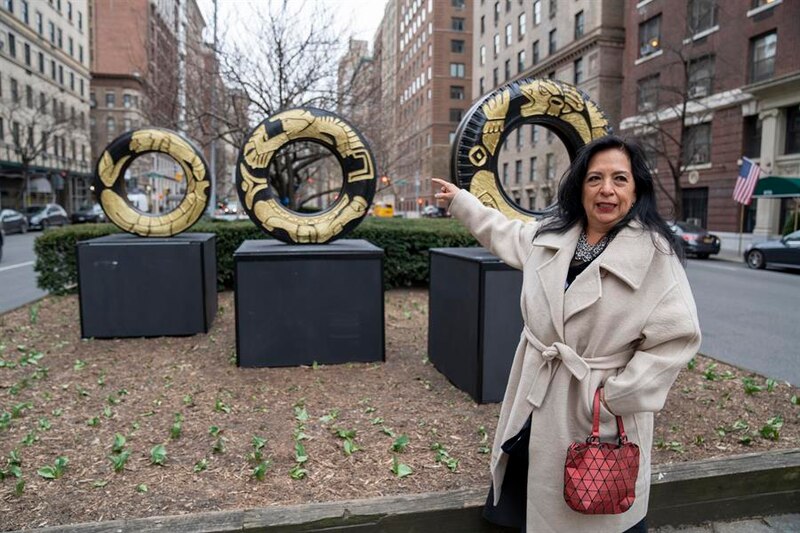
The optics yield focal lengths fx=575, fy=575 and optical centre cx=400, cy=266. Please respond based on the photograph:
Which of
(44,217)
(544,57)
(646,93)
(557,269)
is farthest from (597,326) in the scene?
(544,57)

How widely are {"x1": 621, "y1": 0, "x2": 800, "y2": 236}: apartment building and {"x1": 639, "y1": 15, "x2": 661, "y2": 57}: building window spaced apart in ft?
0.21

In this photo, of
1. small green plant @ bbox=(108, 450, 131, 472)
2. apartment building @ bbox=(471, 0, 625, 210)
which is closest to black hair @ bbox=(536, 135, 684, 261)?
small green plant @ bbox=(108, 450, 131, 472)

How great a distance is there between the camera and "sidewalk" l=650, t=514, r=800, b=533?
3.18m

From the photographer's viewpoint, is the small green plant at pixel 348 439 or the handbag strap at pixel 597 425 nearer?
the handbag strap at pixel 597 425

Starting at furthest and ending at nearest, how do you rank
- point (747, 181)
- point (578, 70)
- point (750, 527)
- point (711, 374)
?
point (578, 70)
point (747, 181)
point (711, 374)
point (750, 527)

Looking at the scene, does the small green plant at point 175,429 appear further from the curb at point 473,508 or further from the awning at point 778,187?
the awning at point 778,187

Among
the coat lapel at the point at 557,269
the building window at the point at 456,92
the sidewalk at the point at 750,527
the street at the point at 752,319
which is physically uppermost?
the building window at the point at 456,92

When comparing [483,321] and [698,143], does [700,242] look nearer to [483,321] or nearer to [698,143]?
[698,143]

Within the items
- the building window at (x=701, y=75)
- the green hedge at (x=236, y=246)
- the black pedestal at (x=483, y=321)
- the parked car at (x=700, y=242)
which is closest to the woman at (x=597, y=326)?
the black pedestal at (x=483, y=321)

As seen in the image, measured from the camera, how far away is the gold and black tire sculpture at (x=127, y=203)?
752cm

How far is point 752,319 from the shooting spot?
30.8 ft

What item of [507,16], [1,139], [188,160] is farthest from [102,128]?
[188,160]

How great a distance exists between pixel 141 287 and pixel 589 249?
6134 millimetres

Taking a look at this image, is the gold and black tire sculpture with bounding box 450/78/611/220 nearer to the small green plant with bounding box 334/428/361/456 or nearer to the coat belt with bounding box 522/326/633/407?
the small green plant with bounding box 334/428/361/456
